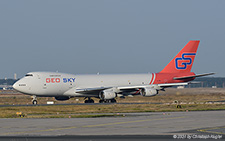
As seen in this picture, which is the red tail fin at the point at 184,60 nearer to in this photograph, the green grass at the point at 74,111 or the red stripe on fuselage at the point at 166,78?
the red stripe on fuselage at the point at 166,78

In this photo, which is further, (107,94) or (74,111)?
(107,94)

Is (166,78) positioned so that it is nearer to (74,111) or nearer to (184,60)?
(184,60)

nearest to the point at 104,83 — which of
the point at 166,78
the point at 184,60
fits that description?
the point at 166,78

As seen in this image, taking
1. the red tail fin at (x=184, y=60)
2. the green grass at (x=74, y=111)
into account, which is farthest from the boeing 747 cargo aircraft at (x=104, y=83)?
the green grass at (x=74, y=111)

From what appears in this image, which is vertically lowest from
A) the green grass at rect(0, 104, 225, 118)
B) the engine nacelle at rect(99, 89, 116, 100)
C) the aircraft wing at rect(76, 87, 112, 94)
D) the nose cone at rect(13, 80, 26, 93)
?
the green grass at rect(0, 104, 225, 118)

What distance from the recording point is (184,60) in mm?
75375

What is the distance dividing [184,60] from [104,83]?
1408 cm

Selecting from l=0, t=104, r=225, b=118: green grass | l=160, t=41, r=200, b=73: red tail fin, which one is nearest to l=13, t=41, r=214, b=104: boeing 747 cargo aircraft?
l=160, t=41, r=200, b=73: red tail fin

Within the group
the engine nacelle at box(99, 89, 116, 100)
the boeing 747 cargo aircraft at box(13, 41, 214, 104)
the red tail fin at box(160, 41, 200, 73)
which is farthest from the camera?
the red tail fin at box(160, 41, 200, 73)

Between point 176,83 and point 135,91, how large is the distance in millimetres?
6716

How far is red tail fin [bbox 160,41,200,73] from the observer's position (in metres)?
74.9

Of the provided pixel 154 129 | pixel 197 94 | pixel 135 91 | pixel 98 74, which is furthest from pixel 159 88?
pixel 154 129

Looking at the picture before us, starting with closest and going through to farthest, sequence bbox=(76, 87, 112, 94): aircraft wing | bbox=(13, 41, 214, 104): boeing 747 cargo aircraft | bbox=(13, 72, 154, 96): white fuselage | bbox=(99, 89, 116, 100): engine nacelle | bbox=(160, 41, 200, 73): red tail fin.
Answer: bbox=(13, 72, 154, 96): white fuselage
bbox=(13, 41, 214, 104): boeing 747 cargo aircraft
bbox=(99, 89, 116, 100): engine nacelle
bbox=(76, 87, 112, 94): aircraft wing
bbox=(160, 41, 200, 73): red tail fin

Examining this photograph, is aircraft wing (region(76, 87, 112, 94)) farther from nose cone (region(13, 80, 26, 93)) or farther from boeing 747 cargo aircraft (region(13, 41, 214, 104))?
nose cone (region(13, 80, 26, 93))
